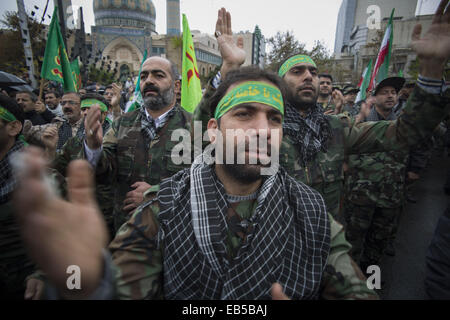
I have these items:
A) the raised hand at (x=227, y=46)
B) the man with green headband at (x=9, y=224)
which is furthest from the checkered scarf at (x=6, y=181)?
the raised hand at (x=227, y=46)

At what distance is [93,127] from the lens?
1.90 m

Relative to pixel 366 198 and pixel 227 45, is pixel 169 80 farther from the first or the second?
pixel 366 198

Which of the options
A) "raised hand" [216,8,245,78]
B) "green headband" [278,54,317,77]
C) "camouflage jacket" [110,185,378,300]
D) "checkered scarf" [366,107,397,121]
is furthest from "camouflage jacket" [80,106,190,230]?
"checkered scarf" [366,107,397,121]

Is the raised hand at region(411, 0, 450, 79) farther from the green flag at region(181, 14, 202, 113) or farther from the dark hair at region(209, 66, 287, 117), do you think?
the green flag at region(181, 14, 202, 113)

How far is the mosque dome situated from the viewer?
153 ft

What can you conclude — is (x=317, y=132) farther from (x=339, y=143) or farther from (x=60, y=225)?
(x=60, y=225)

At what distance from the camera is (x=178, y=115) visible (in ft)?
9.20

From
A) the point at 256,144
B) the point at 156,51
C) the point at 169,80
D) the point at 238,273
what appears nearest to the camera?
the point at 238,273

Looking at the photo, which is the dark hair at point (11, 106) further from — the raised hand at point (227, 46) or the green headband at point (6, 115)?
the raised hand at point (227, 46)

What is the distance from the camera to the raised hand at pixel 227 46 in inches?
79.0

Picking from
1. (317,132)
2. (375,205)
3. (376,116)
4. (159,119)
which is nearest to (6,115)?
(159,119)

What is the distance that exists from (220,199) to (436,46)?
4.91 ft
